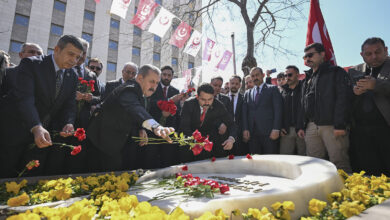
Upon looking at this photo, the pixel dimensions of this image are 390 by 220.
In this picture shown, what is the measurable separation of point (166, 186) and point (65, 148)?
1.88 metres

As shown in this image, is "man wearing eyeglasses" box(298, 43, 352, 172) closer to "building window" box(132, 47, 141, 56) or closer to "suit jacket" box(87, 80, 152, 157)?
"suit jacket" box(87, 80, 152, 157)

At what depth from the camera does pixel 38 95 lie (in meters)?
2.43

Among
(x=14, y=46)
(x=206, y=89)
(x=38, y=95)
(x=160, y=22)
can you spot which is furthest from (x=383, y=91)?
(x=14, y=46)

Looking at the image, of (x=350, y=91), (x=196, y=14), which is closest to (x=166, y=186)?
(x=350, y=91)

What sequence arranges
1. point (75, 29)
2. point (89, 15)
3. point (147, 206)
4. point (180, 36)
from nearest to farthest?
point (147, 206)
point (180, 36)
point (75, 29)
point (89, 15)

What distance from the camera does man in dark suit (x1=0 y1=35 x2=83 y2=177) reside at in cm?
225

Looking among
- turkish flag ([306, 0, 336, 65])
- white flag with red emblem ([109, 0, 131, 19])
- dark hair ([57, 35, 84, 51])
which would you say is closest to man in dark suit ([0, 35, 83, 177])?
dark hair ([57, 35, 84, 51])

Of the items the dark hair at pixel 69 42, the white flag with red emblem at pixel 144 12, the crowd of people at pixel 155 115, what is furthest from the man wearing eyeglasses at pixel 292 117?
the white flag with red emblem at pixel 144 12

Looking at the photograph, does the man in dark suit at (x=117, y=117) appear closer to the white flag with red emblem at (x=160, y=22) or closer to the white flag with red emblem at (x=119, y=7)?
the white flag with red emblem at (x=119, y=7)

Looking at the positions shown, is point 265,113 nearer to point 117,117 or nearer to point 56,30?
Answer: point 117,117

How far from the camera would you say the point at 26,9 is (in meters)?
17.8

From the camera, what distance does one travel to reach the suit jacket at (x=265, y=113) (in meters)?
4.02

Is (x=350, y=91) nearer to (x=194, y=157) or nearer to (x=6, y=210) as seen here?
(x=194, y=157)

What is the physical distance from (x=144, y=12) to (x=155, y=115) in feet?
13.7
